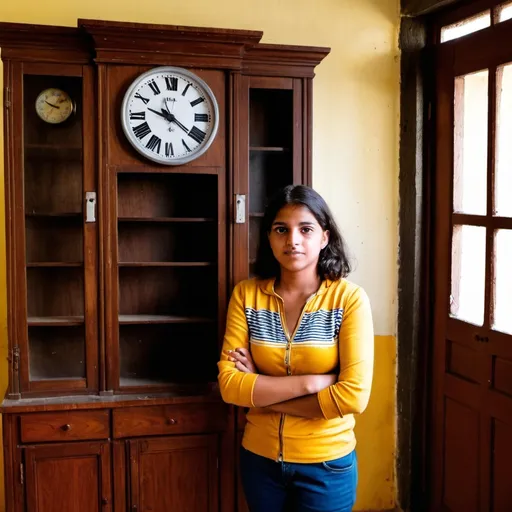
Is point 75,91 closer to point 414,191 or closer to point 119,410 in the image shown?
point 119,410

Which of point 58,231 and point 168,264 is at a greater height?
point 58,231

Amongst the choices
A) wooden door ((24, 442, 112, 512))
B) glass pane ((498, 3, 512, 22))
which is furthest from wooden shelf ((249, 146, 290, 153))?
wooden door ((24, 442, 112, 512))

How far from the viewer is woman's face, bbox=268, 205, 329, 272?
7.81ft

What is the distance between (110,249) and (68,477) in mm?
988

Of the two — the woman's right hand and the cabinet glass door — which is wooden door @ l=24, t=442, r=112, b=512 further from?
the woman's right hand

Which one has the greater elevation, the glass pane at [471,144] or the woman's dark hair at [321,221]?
the glass pane at [471,144]

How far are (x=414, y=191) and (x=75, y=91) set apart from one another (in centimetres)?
170

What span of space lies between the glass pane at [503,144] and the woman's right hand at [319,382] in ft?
3.45

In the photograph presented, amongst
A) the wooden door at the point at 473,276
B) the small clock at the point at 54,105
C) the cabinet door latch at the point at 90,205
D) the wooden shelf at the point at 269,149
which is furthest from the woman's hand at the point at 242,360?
the small clock at the point at 54,105

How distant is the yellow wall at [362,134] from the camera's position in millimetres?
3252

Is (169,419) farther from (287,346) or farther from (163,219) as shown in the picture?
(163,219)

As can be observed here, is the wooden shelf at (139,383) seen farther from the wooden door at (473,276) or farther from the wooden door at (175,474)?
the wooden door at (473,276)

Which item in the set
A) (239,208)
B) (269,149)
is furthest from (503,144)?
(239,208)

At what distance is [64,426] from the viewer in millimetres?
2693
